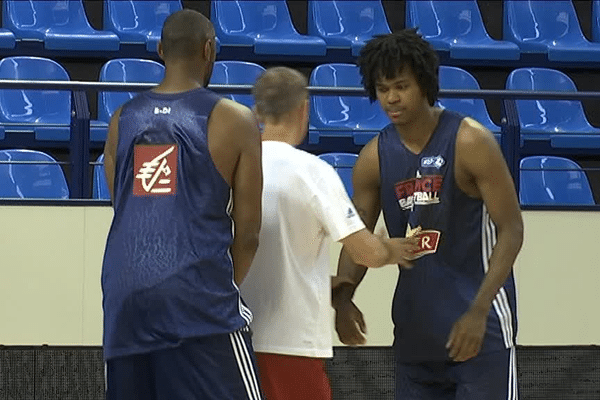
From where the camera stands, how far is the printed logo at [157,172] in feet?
12.0

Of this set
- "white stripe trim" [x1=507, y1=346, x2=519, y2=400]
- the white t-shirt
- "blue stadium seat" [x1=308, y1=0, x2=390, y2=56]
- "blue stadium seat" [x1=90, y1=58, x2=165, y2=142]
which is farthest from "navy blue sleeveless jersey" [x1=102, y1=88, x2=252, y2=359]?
"blue stadium seat" [x1=308, y1=0, x2=390, y2=56]

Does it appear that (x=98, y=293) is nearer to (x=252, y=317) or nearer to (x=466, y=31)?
(x=252, y=317)

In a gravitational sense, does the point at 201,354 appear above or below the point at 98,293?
above

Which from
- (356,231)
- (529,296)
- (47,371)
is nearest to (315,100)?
(529,296)

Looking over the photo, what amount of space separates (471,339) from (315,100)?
557cm

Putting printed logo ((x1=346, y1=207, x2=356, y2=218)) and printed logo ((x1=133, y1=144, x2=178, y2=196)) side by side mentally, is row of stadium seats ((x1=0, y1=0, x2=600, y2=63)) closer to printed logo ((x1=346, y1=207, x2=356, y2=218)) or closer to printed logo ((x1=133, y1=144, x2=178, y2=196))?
printed logo ((x1=346, y1=207, x2=356, y2=218))

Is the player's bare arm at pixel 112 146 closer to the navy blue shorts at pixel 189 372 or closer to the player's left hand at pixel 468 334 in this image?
the navy blue shorts at pixel 189 372

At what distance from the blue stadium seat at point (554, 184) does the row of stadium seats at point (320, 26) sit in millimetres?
1779

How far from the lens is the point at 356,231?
4066 millimetres

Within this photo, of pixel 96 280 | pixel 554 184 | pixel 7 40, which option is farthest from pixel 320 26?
pixel 96 280

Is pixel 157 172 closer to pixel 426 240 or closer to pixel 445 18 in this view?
pixel 426 240

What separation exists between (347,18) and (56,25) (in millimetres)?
2269

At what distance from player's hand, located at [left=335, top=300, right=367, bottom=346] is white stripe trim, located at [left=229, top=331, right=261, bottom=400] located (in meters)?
0.67

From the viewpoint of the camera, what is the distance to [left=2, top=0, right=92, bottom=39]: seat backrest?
9.98 metres
